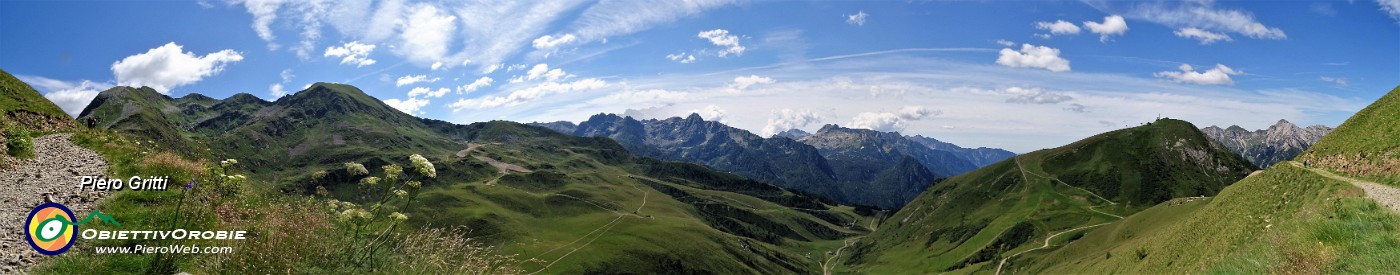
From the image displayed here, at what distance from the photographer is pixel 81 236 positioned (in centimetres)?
1662

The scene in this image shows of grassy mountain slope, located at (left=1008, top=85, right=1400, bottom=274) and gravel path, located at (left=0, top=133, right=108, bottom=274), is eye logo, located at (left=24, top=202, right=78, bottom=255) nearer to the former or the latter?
gravel path, located at (left=0, top=133, right=108, bottom=274)

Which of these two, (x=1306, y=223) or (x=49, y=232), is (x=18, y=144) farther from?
(x=1306, y=223)

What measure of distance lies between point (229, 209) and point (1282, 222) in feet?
182

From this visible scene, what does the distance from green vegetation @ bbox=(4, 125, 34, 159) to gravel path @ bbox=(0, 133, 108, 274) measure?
38cm

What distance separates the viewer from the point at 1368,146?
143 feet

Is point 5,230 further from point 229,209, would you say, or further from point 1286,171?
point 1286,171

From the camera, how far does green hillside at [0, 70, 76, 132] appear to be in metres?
31.2

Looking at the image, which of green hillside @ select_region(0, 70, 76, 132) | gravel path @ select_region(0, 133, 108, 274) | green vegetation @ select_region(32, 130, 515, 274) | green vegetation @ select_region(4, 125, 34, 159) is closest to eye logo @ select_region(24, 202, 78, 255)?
gravel path @ select_region(0, 133, 108, 274)

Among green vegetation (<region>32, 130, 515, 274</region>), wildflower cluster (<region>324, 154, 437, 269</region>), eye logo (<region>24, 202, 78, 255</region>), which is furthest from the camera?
eye logo (<region>24, 202, 78, 255</region>)

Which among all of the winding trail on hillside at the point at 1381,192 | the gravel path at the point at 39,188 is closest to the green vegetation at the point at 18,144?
the gravel path at the point at 39,188

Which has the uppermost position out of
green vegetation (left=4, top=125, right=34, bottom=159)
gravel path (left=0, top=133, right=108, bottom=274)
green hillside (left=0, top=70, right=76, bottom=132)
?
green hillside (left=0, top=70, right=76, bottom=132)

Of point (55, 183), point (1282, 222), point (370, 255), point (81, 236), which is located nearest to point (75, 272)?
point (81, 236)

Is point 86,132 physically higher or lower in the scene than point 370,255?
higher

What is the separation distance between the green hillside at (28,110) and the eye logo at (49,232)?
62.8 ft
